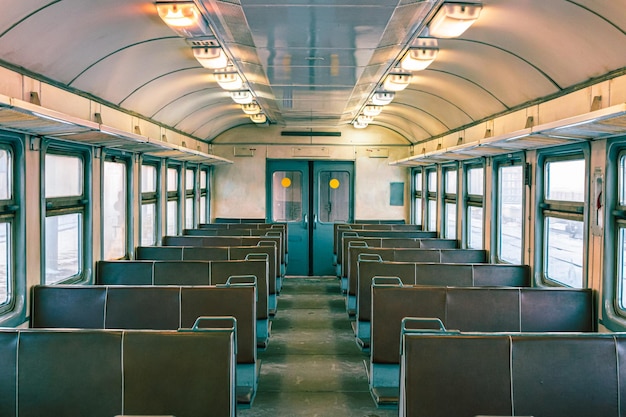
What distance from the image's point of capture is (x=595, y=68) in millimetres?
4672

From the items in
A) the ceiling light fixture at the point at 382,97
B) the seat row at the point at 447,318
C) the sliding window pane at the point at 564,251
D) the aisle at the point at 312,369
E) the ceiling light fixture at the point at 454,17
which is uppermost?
the ceiling light fixture at the point at 382,97

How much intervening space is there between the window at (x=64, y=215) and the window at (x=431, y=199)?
7.02 metres

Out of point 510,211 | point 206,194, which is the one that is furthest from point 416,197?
point 510,211

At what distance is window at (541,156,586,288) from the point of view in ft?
17.9

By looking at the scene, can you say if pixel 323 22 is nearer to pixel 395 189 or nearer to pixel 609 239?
pixel 609 239

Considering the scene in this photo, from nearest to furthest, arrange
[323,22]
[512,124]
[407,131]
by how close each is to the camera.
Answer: [323,22] < [512,124] < [407,131]

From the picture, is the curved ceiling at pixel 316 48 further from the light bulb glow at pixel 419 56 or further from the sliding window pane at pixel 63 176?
the sliding window pane at pixel 63 176

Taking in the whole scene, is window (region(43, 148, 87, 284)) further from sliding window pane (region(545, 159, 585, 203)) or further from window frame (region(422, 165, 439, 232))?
window frame (region(422, 165, 439, 232))

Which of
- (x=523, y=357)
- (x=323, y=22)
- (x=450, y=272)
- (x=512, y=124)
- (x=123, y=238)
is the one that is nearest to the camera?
(x=523, y=357)

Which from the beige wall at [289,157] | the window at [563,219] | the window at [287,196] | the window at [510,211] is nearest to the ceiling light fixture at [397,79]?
the window at [510,211]

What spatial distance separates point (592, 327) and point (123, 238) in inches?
214

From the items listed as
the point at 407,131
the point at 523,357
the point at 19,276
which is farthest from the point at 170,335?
the point at 407,131

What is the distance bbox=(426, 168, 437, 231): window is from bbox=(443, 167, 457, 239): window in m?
0.75

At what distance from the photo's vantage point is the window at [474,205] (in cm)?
853
